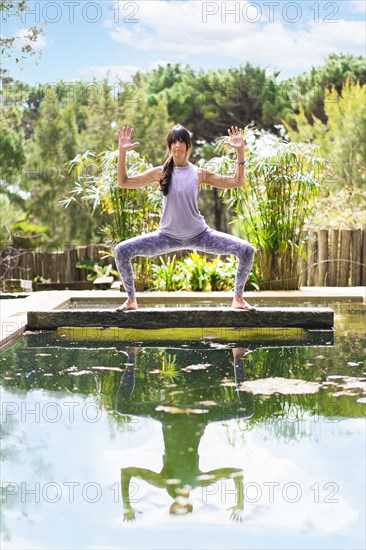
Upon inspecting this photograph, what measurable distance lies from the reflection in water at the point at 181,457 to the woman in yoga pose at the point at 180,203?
1989 millimetres

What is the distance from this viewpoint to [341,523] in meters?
2.32

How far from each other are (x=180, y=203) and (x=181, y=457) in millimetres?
3117

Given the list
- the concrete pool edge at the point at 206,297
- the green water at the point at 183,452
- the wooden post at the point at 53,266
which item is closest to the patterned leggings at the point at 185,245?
the green water at the point at 183,452

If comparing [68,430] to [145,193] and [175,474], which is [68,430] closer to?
[175,474]

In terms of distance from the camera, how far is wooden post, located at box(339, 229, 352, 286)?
430 inches

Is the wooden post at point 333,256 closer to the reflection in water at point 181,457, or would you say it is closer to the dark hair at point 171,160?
the dark hair at point 171,160

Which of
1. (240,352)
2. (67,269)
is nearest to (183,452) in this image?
(240,352)

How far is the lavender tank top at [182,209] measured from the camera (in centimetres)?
579

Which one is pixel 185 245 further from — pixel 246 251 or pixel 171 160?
pixel 171 160

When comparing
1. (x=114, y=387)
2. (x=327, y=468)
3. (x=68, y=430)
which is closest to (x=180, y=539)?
(x=327, y=468)

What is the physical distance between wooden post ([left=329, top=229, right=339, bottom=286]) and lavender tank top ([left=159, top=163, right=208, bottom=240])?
17.7 feet

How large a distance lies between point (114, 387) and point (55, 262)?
1169 centimetres

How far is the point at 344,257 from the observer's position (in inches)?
433

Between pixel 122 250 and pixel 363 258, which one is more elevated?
pixel 122 250
